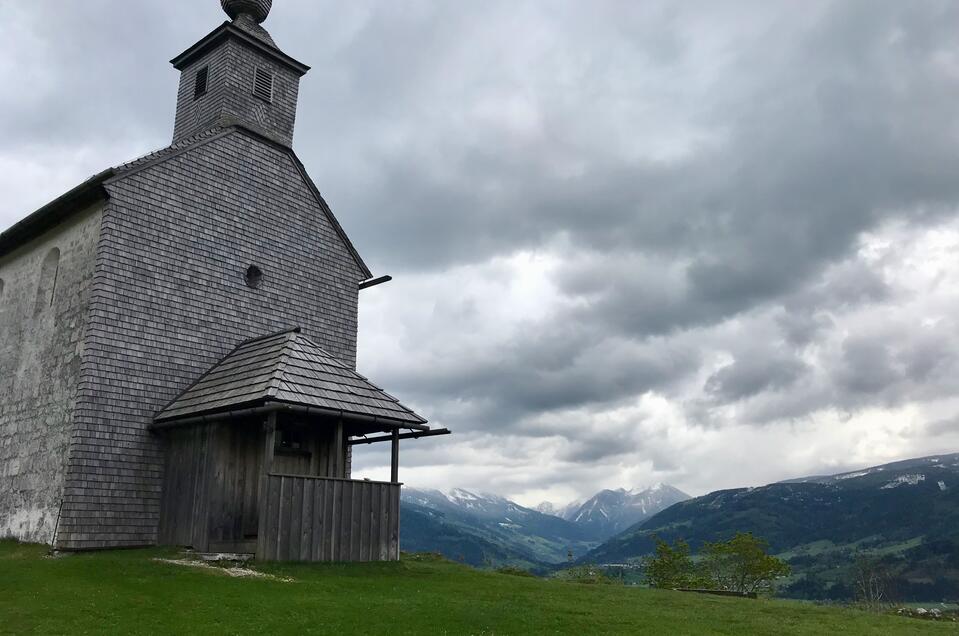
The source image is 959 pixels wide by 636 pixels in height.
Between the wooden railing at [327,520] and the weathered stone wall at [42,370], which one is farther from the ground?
the weathered stone wall at [42,370]

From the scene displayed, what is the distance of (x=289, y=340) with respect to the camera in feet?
67.4

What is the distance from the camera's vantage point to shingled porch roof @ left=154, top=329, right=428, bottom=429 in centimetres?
1806

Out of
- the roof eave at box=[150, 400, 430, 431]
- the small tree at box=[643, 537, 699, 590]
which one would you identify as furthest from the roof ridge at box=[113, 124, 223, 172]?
the small tree at box=[643, 537, 699, 590]

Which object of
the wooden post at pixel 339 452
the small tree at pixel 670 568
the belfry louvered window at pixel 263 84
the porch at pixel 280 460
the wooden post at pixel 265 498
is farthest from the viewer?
the small tree at pixel 670 568

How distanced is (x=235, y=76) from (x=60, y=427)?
42.4 feet

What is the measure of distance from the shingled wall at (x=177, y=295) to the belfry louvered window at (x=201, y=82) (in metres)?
3.18

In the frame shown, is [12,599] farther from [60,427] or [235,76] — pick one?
[235,76]

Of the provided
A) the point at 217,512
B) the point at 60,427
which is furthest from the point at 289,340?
the point at 60,427

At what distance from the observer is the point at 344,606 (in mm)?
12797

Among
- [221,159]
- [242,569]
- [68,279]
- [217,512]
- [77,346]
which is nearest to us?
[242,569]

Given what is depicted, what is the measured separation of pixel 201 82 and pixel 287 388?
46.9 ft

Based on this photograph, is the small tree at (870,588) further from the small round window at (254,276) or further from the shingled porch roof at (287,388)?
the small round window at (254,276)

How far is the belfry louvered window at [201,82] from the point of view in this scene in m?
26.5

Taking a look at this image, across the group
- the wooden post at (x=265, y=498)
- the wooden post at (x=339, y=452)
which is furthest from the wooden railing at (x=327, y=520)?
the wooden post at (x=339, y=452)
